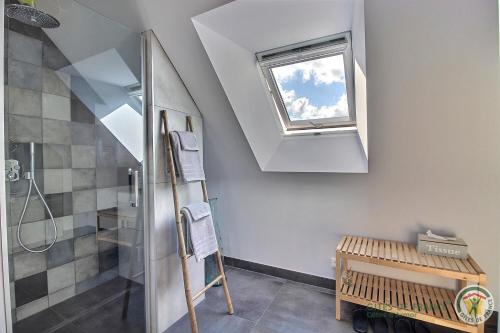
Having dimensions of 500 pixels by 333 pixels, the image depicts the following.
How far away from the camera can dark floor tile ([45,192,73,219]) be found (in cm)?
166

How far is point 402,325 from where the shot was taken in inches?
66.9

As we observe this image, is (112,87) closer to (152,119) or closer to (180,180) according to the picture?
(152,119)

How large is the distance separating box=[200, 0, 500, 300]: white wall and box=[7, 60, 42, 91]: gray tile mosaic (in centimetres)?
88

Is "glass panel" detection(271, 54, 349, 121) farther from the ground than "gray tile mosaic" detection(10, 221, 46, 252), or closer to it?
farther from the ground

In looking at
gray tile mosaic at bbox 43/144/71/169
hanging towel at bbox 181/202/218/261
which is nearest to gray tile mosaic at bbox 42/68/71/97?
gray tile mosaic at bbox 43/144/71/169

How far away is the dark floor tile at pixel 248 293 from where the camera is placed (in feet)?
6.36

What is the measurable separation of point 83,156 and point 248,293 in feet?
5.60

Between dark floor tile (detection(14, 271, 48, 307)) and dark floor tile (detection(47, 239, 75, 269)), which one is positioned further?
dark floor tile (detection(47, 239, 75, 269))

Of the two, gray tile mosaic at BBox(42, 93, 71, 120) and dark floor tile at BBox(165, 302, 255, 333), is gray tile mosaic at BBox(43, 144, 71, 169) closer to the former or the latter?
gray tile mosaic at BBox(42, 93, 71, 120)

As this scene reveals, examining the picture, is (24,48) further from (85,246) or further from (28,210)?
(85,246)

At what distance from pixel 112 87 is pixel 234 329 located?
1.91 meters

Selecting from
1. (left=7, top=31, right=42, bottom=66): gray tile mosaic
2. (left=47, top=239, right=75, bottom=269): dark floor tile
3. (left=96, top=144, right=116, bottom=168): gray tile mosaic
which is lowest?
(left=47, top=239, right=75, bottom=269): dark floor tile

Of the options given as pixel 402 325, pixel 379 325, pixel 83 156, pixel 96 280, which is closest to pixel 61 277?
pixel 96 280

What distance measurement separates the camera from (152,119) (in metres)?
1.65
